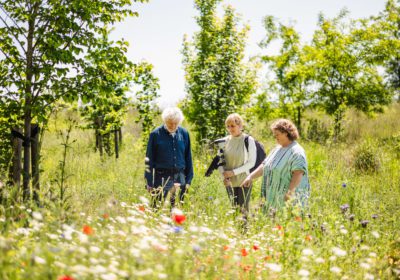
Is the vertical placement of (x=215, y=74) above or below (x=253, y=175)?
above

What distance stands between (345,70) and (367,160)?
5411mm

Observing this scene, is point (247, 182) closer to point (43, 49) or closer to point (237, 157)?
point (237, 157)

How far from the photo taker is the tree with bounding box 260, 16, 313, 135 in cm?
1431

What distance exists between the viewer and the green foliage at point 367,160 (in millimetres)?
8672

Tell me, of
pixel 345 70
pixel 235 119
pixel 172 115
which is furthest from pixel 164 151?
pixel 345 70

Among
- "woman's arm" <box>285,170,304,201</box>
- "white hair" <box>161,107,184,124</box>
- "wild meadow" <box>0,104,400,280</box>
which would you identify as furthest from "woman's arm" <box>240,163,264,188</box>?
"white hair" <box>161,107,184,124</box>

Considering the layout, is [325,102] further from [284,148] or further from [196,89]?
[284,148]

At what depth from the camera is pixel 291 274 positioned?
3.02 metres

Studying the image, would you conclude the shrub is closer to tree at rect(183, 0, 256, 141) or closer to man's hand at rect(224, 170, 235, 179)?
tree at rect(183, 0, 256, 141)

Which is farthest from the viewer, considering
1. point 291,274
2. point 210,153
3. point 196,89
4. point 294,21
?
point 294,21

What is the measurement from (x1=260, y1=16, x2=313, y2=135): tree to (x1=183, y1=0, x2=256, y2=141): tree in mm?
2661

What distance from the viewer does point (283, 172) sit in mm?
4715

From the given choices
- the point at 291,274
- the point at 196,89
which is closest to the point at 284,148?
the point at 291,274

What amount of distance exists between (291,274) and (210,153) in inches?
255
